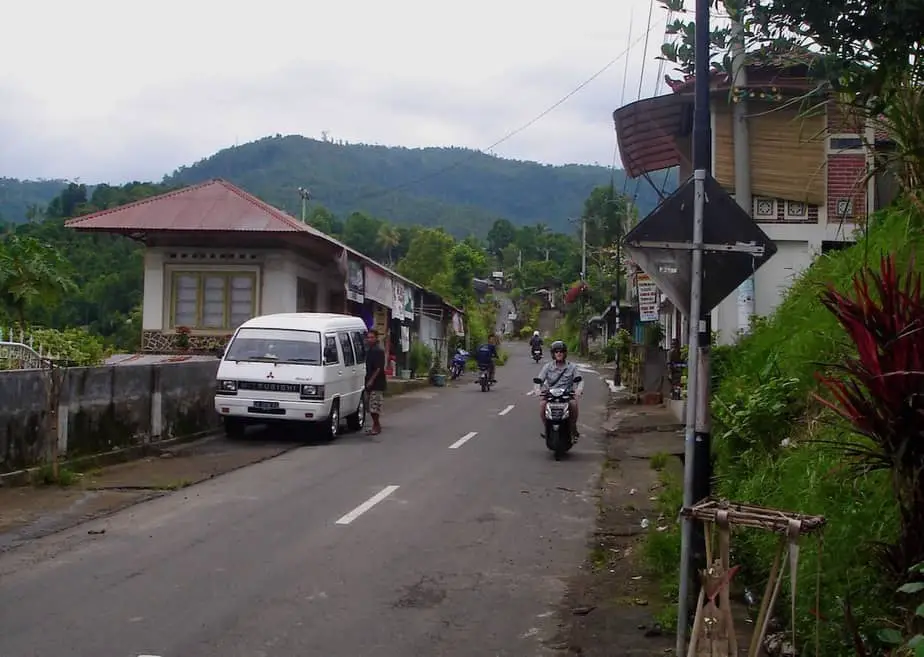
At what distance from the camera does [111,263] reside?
36.2 m

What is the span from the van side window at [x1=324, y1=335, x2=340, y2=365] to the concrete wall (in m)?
2.23

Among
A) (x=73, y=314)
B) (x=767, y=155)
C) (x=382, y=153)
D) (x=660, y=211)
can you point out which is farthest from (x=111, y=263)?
(x=382, y=153)

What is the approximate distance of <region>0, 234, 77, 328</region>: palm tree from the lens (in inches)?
699

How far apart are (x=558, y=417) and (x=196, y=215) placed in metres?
13.7

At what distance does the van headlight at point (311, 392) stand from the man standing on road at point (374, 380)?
196cm

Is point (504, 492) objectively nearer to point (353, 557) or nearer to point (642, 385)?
point (353, 557)

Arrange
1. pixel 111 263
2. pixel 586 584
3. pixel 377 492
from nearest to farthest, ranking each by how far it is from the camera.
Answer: pixel 586 584
pixel 377 492
pixel 111 263

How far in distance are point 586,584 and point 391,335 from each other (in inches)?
1181

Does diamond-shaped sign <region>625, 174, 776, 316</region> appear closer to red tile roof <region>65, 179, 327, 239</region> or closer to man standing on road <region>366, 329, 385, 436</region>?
man standing on road <region>366, 329, 385, 436</region>

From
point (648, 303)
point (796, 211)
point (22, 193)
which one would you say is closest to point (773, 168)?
point (796, 211)

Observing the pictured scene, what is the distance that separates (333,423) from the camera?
16.7 m

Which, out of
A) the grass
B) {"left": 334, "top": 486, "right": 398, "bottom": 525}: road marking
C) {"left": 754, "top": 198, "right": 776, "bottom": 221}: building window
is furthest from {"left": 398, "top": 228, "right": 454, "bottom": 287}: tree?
{"left": 334, "top": 486, "right": 398, "bottom": 525}: road marking

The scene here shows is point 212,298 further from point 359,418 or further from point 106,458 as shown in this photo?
point 106,458

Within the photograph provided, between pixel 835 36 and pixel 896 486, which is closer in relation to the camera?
pixel 896 486
